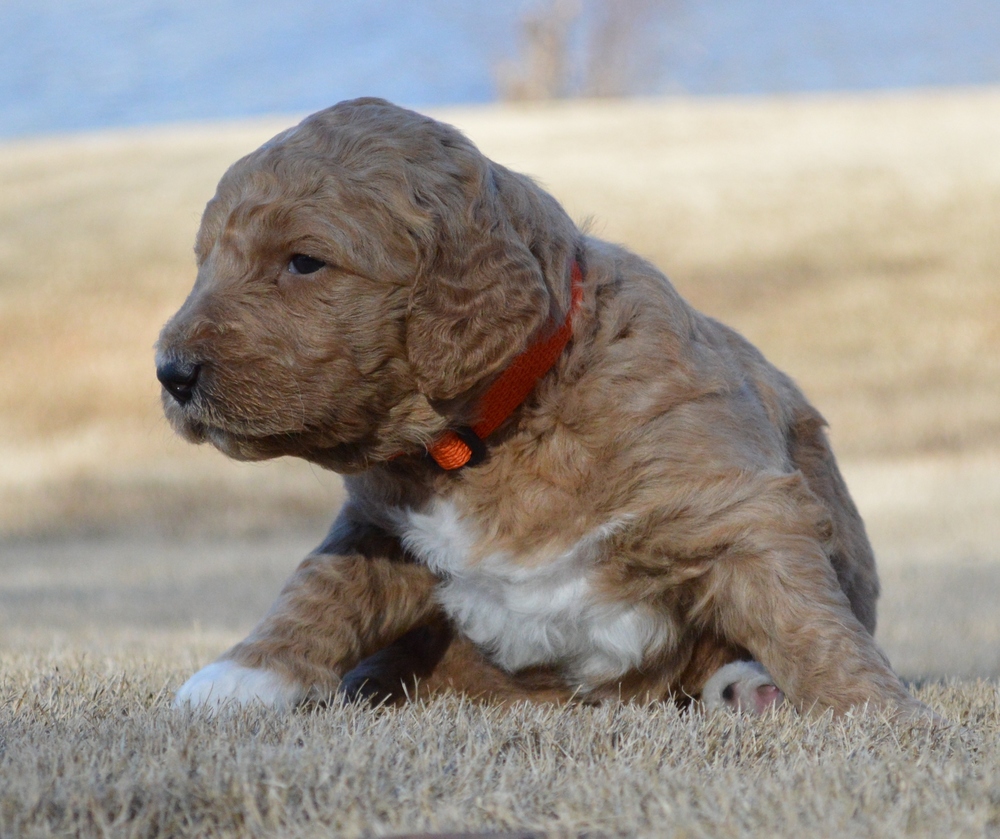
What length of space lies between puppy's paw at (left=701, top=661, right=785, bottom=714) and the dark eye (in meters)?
1.54

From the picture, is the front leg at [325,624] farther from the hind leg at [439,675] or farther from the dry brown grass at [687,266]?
the dry brown grass at [687,266]

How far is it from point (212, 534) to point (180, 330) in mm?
7536

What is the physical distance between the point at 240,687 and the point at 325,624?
0.31 m

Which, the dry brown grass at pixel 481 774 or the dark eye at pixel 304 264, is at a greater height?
the dark eye at pixel 304 264

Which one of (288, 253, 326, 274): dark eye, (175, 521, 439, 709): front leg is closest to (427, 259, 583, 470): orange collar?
(175, 521, 439, 709): front leg

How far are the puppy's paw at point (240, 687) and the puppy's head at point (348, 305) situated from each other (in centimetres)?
57

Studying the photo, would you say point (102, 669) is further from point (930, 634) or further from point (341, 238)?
point (930, 634)

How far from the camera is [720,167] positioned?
16953 mm

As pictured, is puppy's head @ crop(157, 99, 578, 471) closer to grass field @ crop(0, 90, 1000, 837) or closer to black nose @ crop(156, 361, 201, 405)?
black nose @ crop(156, 361, 201, 405)

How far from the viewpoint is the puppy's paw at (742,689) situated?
3.25 meters

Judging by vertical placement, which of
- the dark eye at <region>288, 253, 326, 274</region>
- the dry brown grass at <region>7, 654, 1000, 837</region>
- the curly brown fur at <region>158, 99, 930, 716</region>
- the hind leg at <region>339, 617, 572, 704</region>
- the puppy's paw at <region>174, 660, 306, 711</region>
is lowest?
the hind leg at <region>339, 617, 572, 704</region>

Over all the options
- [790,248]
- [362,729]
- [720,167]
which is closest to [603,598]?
[362,729]

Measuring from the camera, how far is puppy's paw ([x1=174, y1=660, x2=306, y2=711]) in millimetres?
3033

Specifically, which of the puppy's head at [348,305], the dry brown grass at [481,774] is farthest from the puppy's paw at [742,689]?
the puppy's head at [348,305]
